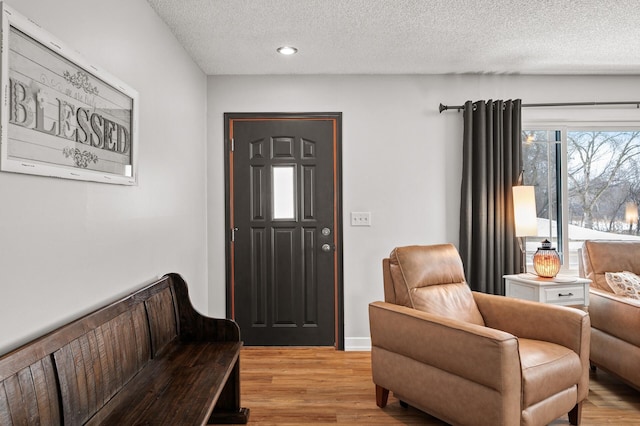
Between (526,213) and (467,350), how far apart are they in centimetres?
163

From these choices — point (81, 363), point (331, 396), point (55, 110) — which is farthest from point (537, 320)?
point (55, 110)

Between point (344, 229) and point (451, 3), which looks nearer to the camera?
point (451, 3)

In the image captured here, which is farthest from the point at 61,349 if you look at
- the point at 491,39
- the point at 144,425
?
the point at 491,39

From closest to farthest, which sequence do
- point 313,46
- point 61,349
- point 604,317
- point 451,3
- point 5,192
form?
point 5,192, point 61,349, point 451,3, point 604,317, point 313,46

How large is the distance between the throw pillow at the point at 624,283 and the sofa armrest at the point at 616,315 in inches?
3.2

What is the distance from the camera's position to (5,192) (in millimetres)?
1297

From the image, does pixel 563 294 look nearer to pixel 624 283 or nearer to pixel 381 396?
pixel 624 283

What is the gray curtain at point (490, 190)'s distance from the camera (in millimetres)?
3541

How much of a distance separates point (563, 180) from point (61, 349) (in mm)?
3976

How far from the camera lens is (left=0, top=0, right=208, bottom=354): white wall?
1370 millimetres

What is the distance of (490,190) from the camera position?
3549mm

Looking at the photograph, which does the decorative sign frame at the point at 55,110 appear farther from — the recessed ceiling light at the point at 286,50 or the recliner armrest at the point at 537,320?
the recliner armrest at the point at 537,320

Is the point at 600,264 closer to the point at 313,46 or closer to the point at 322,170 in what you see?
the point at 322,170

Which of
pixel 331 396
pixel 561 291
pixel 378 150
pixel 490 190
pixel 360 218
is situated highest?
pixel 378 150
